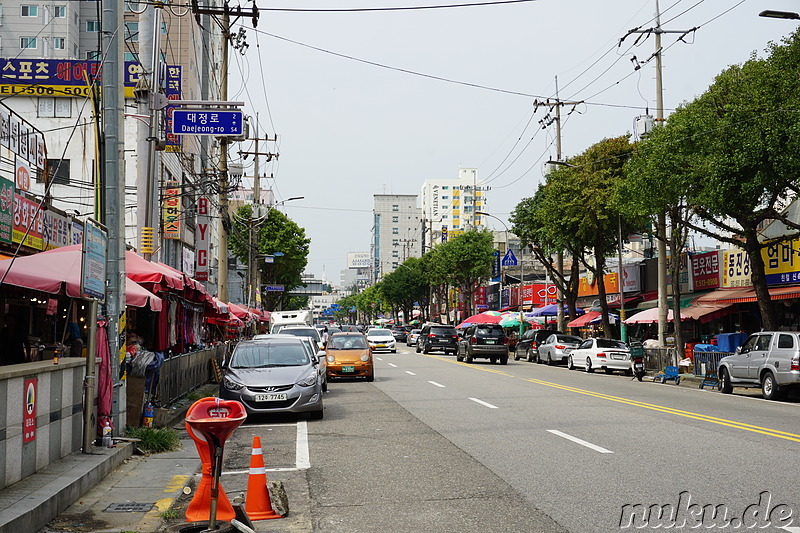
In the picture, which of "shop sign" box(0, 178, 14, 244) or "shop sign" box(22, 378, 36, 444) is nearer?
"shop sign" box(22, 378, 36, 444)

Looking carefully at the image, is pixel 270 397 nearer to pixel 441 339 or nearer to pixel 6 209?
pixel 6 209

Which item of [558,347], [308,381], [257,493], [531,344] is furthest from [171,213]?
[257,493]

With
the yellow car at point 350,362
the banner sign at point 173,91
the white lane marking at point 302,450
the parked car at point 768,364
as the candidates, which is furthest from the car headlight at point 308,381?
the banner sign at point 173,91

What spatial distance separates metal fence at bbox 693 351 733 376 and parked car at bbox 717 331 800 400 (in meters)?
2.48

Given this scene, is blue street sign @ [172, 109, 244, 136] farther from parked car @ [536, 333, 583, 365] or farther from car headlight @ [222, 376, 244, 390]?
parked car @ [536, 333, 583, 365]

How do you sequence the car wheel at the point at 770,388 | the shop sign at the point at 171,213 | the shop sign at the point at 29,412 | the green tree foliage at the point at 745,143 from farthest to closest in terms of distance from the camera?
the shop sign at the point at 171,213
the green tree foliage at the point at 745,143
the car wheel at the point at 770,388
the shop sign at the point at 29,412

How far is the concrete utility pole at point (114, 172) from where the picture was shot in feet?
37.4

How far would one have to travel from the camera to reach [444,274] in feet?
262

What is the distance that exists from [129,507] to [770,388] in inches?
686

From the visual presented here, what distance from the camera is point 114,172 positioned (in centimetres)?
1159

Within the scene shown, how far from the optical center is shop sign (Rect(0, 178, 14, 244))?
17.1 metres

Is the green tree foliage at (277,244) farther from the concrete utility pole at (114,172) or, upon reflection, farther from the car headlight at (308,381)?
the concrete utility pole at (114,172)

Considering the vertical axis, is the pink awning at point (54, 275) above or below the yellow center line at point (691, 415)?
above

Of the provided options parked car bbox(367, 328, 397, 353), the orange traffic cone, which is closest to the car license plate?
the orange traffic cone
